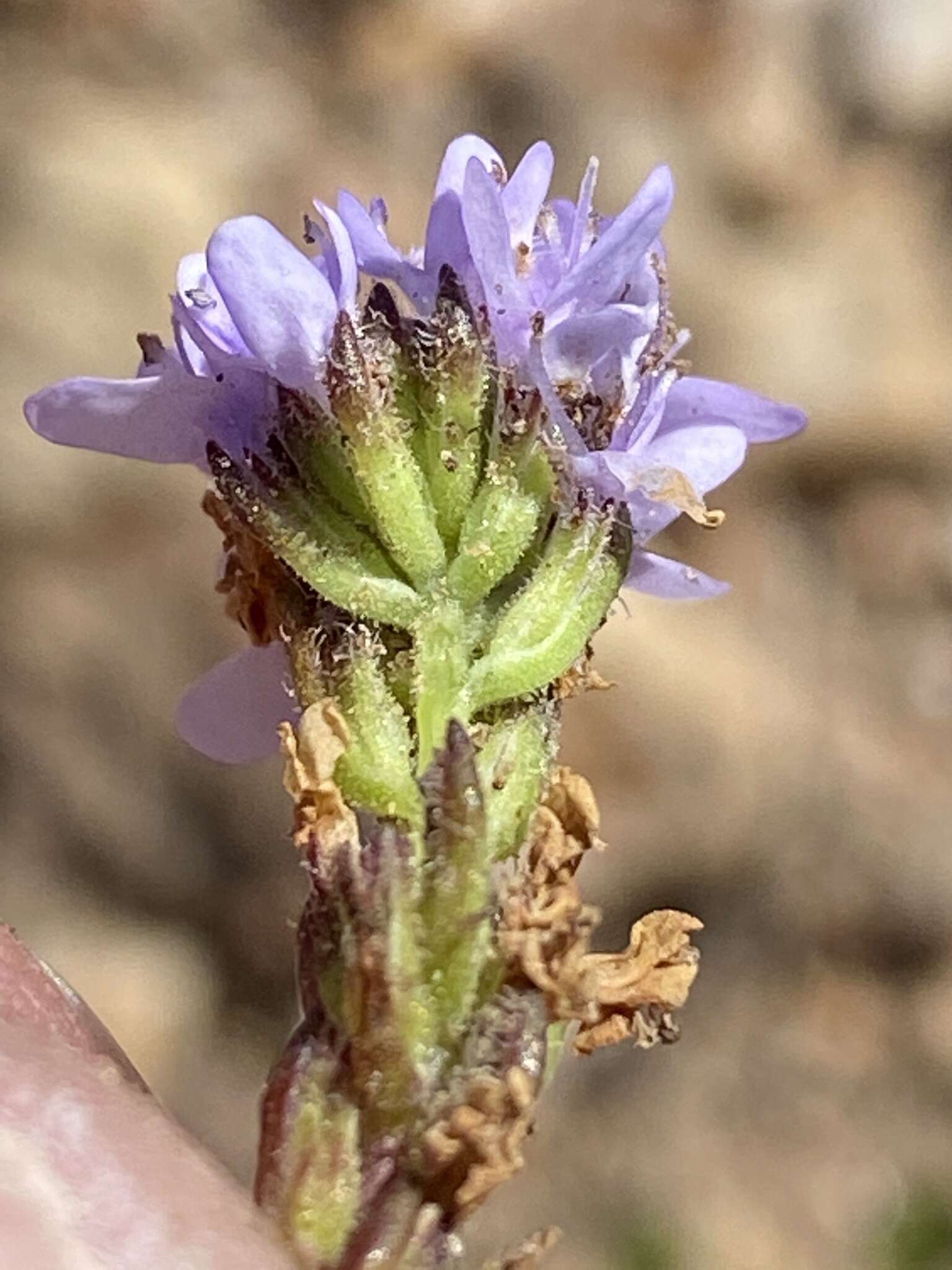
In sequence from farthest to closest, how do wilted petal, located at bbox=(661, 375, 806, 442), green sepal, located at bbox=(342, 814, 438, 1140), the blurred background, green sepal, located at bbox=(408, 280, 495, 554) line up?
1. the blurred background
2. wilted petal, located at bbox=(661, 375, 806, 442)
3. green sepal, located at bbox=(408, 280, 495, 554)
4. green sepal, located at bbox=(342, 814, 438, 1140)

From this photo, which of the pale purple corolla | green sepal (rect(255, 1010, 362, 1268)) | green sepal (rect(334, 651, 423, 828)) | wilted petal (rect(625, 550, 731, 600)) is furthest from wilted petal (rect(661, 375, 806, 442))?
green sepal (rect(255, 1010, 362, 1268))

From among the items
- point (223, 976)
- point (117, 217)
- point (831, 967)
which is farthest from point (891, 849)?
point (117, 217)

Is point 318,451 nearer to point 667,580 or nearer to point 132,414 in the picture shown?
point 132,414

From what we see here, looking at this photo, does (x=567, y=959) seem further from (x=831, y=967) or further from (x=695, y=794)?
(x=831, y=967)

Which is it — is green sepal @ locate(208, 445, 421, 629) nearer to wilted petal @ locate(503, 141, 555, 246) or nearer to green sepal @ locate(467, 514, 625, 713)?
green sepal @ locate(467, 514, 625, 713)

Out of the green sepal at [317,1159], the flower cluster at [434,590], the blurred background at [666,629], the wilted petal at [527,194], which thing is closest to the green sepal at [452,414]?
the flower cluster at [434,590]
